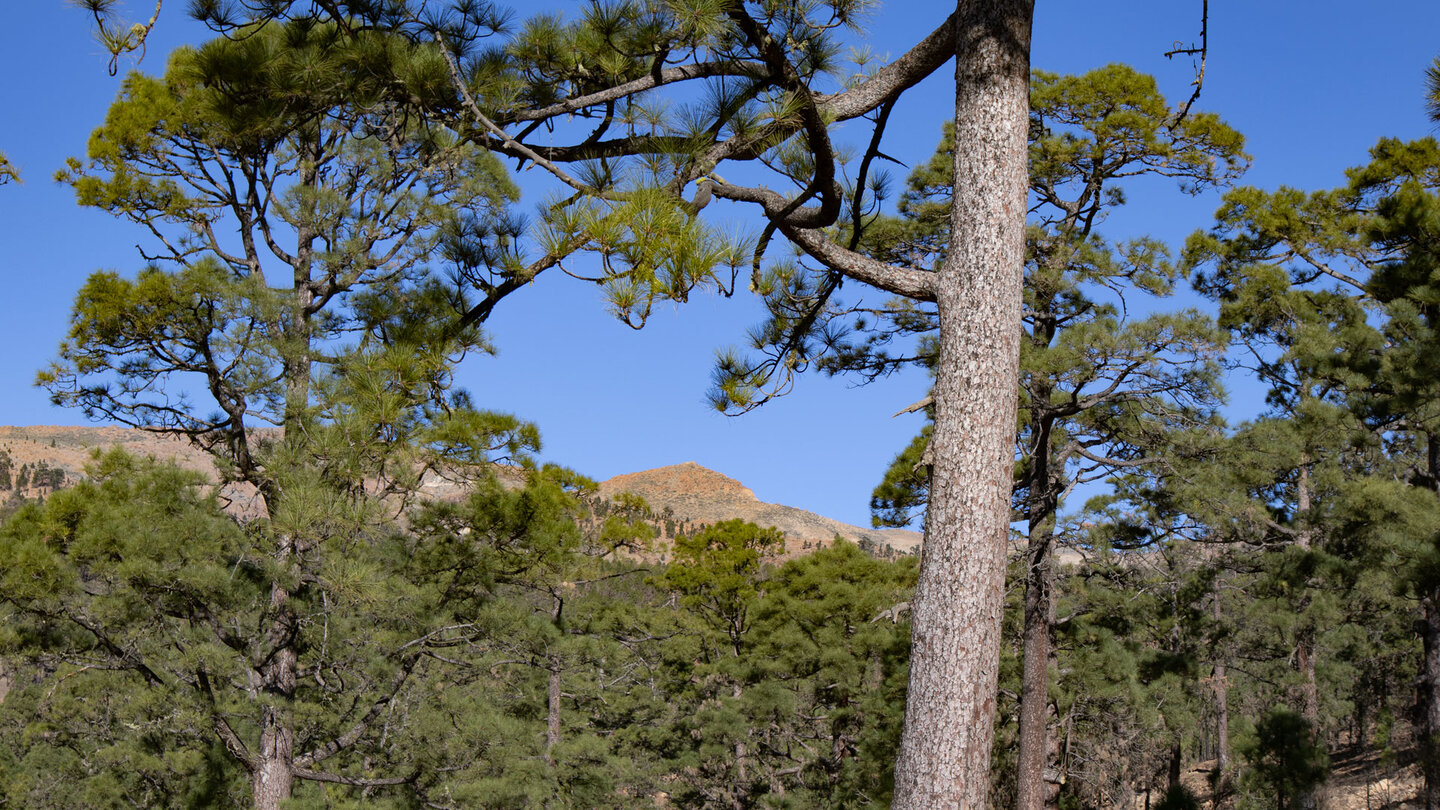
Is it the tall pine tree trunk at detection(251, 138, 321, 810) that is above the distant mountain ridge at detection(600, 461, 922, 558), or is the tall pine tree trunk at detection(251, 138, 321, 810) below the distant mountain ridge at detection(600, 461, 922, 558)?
below

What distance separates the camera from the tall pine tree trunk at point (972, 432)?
2.84 meters

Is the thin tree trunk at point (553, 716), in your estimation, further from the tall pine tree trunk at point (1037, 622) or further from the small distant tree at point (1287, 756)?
the small distant tree at point (1287, 756)

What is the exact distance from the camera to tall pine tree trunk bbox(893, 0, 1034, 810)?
9.32 ft

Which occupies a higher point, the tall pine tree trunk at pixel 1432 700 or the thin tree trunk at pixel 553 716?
the tall pine tree trunk at pixel 1432 700

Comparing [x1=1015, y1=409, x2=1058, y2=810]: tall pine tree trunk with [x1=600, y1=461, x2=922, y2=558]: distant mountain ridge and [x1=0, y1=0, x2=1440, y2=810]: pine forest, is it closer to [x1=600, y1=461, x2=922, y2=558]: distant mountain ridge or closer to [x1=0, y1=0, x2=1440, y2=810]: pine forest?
[x1=0, y1=0, x2=1440, y2=810]: pine forest

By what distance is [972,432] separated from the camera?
9.87 ft

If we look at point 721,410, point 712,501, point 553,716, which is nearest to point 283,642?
point 721,410

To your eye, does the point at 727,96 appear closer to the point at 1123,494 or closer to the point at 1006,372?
the point at 1006,372

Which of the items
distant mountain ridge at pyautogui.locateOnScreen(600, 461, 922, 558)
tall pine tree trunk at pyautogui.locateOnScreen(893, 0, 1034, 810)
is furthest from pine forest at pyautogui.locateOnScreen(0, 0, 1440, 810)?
distant mountain ridge at pyautogui.locateOnScreen(600, 461, 922, 558)

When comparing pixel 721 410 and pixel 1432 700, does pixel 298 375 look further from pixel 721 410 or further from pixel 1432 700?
pixel 1432 700

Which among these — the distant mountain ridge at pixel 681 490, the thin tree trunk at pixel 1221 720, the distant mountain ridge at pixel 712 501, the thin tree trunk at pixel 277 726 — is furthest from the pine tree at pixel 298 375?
Result: the distant mountain ridge at pixel 712 501

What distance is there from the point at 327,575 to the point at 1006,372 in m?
5.04

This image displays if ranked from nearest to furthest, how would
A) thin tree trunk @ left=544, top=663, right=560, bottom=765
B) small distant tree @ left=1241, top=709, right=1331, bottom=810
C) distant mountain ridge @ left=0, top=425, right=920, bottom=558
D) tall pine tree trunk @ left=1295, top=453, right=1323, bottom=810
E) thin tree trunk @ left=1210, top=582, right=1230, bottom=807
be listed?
1. tall pine tree trunk @ left=1295, top=453, right=1323, bottom=810
2. small distant tree @ left=1241, top=709, right=1331, bottom=810
3. thin tree trunk @ left=544, top=663, right=560, bottom=765
4. thin tree trunk @ left=1210, top=582, right=1230, bottom=807
5. distant mountain ridge @ left=0, top=425, right=920, bottom=558

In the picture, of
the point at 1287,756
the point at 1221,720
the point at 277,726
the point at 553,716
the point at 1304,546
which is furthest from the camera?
the point at 1221,720
